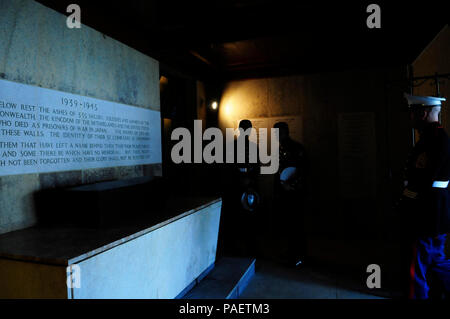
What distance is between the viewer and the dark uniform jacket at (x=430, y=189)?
2170mm

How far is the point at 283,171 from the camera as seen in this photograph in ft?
11.3

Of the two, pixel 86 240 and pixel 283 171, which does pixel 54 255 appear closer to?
pixel 86 240

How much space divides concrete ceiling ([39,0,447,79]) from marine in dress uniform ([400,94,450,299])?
4.39ft

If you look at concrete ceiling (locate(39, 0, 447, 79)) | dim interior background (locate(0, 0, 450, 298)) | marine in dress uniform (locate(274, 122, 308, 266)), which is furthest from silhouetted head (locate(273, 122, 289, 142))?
concrete ceiling (locate(39, 0, 447, 79))

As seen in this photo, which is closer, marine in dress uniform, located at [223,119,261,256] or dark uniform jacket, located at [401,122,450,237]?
dark uniform jacket, located at [401,122,450,237]

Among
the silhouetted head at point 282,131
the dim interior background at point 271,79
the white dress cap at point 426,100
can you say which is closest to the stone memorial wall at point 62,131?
the dim interior background at point 271,79

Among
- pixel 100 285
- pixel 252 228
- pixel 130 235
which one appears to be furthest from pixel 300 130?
pixel 100 285

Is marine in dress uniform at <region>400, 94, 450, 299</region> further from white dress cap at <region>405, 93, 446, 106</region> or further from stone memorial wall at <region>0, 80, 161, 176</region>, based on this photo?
stone memorial wall at <region>0, 80, 161, 176</region>

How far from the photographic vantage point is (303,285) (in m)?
2.83

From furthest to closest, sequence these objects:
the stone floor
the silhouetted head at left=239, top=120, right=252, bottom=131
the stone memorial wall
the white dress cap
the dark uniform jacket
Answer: the silhouetted head at left=239, top=120, right=252, bottom=131 < the stone floor < the white dress cap < the dark uniform jacket < the stone memorial wall

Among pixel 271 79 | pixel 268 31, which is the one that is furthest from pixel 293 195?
pixel 271 79

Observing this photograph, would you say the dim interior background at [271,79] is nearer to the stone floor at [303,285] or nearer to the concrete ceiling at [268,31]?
the concrete ceiling at [268,31]

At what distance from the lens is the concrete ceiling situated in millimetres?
2723

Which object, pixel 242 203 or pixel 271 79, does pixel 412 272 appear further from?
pixel 271 79
